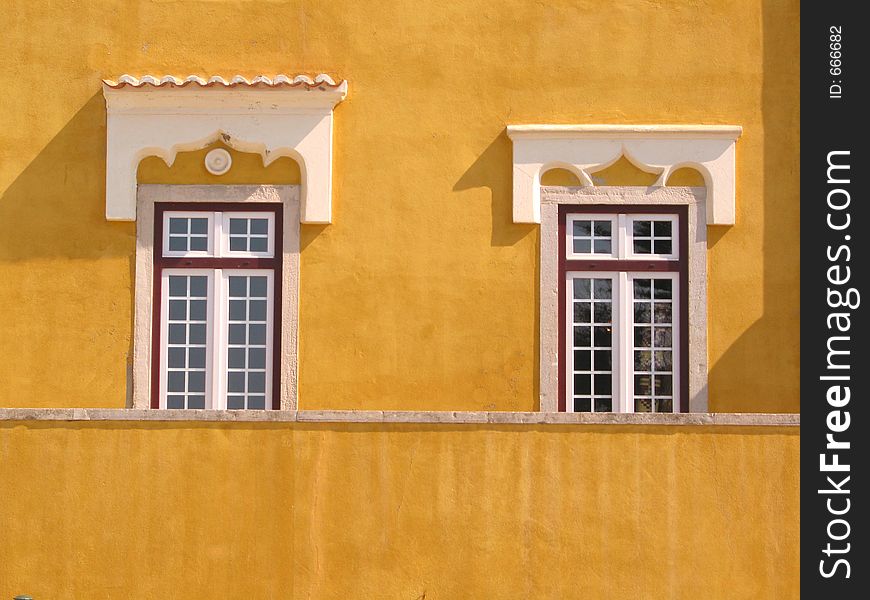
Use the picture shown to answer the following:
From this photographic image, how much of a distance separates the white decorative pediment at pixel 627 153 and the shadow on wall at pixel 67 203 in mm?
3329

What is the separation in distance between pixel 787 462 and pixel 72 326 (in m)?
5.92

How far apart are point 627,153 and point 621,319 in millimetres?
1395

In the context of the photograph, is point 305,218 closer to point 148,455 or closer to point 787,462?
point 148,455

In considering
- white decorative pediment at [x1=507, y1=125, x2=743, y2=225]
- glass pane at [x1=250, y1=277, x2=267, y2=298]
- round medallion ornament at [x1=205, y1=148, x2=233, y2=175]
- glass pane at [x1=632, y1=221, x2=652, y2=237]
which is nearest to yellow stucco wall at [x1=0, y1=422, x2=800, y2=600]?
glass pane at [x1=250, y1=277, x2=267, y2=298]

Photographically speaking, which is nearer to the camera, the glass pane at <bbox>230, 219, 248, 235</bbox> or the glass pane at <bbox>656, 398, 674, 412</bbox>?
the glass pane at <bbox>656, 398, 674, 412</bbox>

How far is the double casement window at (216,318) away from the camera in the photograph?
526 inches

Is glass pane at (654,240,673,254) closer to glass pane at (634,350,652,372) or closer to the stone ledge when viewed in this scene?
glass pane at (634,350,652,372)

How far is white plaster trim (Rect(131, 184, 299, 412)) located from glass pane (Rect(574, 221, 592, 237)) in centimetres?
234

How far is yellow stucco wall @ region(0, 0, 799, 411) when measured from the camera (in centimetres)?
1331

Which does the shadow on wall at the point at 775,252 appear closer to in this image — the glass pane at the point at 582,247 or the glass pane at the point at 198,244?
the glass pane at the point at 582,247

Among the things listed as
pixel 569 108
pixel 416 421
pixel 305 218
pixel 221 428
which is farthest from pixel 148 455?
pixel 569 108

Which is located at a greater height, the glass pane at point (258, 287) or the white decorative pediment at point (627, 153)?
the white decorative pediment at point (627, 153)

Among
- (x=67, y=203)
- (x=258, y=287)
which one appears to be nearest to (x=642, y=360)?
(x=258, y=287)

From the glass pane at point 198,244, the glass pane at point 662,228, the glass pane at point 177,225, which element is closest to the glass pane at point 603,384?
the glass pane at point 662,228
